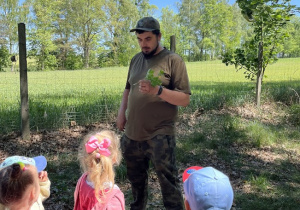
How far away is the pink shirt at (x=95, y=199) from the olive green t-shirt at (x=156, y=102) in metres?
0.75

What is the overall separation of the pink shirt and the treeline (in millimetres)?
37632

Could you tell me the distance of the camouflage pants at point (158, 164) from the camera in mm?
2582

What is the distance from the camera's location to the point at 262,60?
7.14 metres

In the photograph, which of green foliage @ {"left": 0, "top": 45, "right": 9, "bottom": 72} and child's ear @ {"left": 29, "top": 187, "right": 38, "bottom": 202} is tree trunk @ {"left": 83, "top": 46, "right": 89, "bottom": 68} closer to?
green foliage @ {"left": 0, "top": 45, "right": 9, "bottom": 72}

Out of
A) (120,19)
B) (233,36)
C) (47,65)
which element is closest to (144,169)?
(47,65)

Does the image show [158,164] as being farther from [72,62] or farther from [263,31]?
[72,62]

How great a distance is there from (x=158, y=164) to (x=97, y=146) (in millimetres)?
829

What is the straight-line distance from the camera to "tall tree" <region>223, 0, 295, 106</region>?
21.4 feet

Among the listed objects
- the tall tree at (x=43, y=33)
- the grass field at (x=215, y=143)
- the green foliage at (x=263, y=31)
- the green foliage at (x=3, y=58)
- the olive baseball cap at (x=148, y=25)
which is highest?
the tall tree at (x=43, y=33)

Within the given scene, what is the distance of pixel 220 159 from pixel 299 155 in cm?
142

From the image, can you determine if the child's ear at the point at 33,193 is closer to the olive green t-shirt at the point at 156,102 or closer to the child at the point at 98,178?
the child at the point at 98,178

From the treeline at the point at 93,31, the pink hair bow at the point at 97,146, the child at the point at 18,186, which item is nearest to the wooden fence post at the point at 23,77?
the pink hair bow at the point at 97,146

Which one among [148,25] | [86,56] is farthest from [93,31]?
[148,25]

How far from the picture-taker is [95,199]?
1946 millimetres
